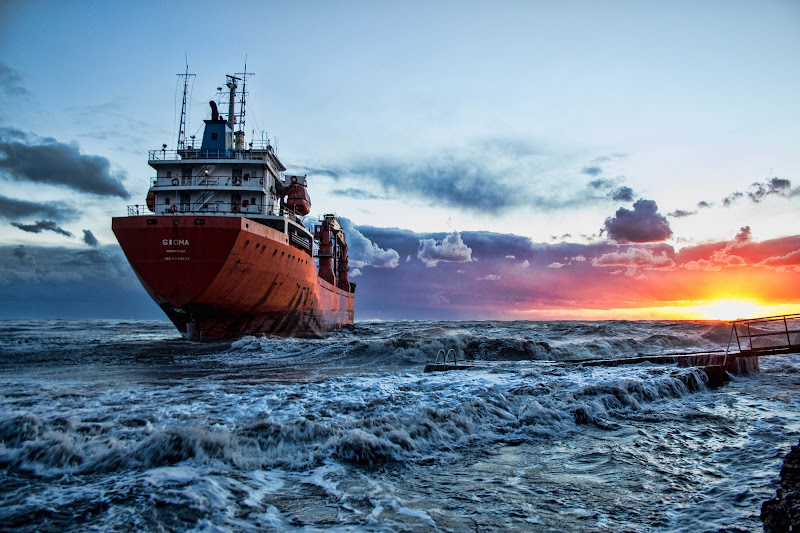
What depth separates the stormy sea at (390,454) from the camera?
3.12 meters

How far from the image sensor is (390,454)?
15.3ft

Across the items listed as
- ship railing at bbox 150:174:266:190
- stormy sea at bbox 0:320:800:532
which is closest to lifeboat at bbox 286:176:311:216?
ship railing at bbox 150:174:266:190

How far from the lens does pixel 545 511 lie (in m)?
3.19

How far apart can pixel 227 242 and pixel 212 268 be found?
3.87ft

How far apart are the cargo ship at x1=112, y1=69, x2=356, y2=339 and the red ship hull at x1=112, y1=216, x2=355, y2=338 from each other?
0.12 ft

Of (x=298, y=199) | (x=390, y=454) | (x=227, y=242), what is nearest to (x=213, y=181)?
(x=298, y=199)

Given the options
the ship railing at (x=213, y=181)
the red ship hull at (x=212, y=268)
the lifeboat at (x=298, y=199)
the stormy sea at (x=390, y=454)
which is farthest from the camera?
the lifeboat at (x=298, y=199)

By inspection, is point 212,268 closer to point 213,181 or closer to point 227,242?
point 227,242

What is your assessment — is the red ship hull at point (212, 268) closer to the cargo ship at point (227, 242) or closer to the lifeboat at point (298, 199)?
the cargo ship at point (227, 242)

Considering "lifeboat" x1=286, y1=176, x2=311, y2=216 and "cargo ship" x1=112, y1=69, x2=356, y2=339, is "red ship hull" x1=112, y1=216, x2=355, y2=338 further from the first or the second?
"lifeboat" x1=286, y1=176, x2=311, y2=216

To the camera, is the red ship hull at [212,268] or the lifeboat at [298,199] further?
the lifeboat at [298,199]

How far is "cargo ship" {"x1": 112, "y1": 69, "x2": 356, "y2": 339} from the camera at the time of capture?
1650 cm

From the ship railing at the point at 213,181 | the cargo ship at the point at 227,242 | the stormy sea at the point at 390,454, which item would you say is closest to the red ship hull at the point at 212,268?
the cargo ship at the point at 227,242

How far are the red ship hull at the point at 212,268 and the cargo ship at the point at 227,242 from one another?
38 mm
